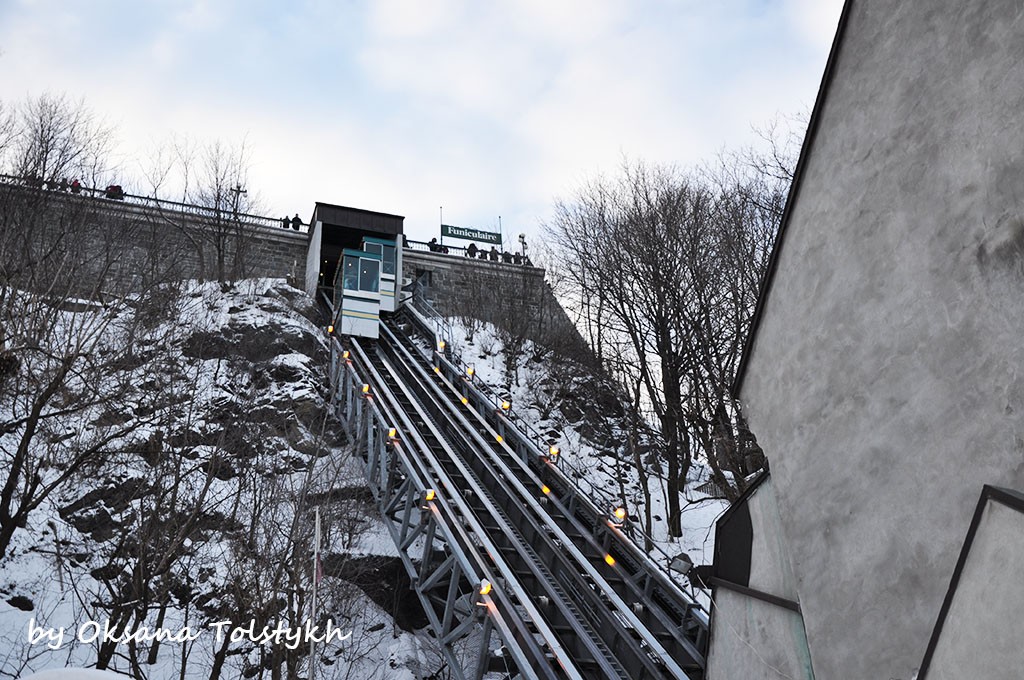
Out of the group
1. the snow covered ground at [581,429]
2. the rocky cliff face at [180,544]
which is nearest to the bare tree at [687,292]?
the snow covered ground at [581,429]

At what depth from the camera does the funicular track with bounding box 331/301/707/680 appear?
9.95m

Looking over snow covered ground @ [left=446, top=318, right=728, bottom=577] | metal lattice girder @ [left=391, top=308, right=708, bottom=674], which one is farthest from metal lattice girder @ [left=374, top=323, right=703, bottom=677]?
snow covered ground @ [left=446, top=318, right=728, bottom=577]

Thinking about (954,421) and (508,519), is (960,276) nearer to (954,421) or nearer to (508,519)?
(954,421)

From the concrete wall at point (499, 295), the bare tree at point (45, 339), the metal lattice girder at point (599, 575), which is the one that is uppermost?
the concrete wall at point (499, 295)

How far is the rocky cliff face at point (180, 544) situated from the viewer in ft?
35.4

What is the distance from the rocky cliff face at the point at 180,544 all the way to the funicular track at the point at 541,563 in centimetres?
162

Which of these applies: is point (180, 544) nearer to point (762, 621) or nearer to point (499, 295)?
point (762, 621)

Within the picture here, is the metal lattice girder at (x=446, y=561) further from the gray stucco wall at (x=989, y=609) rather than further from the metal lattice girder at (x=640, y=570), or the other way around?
the gray stucco wall at (x=989, y=609)

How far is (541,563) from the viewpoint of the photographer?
12531 millimetres

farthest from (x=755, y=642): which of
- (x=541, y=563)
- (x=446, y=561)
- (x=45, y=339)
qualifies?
(x=45, y=339)

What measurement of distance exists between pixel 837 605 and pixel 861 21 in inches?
154

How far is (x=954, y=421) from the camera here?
13.0ft

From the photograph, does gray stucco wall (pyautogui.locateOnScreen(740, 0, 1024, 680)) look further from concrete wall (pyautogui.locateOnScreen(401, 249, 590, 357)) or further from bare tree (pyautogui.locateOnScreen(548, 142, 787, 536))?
concrete wall (pyautogui.locateOnScreen(401, 249, 590, 357))

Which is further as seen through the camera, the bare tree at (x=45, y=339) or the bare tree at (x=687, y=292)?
the bare tree at (x=687, y=292)
